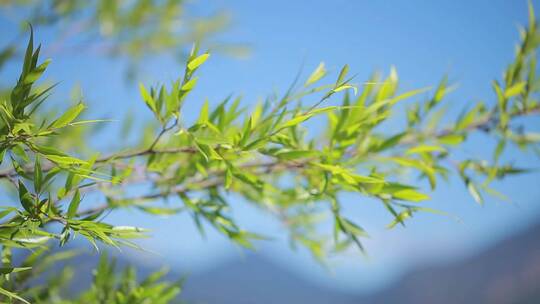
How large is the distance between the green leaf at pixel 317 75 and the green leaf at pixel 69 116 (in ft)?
0.98

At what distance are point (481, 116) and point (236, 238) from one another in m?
0.58

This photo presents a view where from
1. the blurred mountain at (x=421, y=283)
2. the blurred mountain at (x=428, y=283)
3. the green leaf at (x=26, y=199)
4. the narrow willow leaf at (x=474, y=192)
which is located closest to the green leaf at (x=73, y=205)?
the green leaf at (x=26, y=199)

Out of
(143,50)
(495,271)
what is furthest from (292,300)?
(143,50)

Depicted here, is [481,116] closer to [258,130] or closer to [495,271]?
[258,130]

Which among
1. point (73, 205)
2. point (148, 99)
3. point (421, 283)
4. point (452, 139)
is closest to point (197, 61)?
point (148, 99)

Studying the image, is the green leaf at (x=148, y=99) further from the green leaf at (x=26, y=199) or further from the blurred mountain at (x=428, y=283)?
the blurred mountain at (x=428, y=283)

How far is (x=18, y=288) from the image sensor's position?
73 centimetres

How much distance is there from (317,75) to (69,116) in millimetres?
328

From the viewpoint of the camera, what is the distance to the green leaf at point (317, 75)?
1.97 ft

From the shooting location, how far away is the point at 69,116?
48 cm

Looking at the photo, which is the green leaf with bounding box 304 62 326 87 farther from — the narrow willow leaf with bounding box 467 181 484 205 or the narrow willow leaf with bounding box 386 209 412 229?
the narrow willow leaf with bounding box 467 181 484 205

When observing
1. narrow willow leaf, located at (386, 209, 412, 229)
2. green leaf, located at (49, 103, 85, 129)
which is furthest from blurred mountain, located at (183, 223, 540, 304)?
green leaf, located at (49, 103, 85, 129)

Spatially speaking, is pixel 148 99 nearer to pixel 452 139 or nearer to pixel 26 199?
pixel 26 199

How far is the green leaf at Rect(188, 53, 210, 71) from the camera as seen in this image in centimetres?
50
